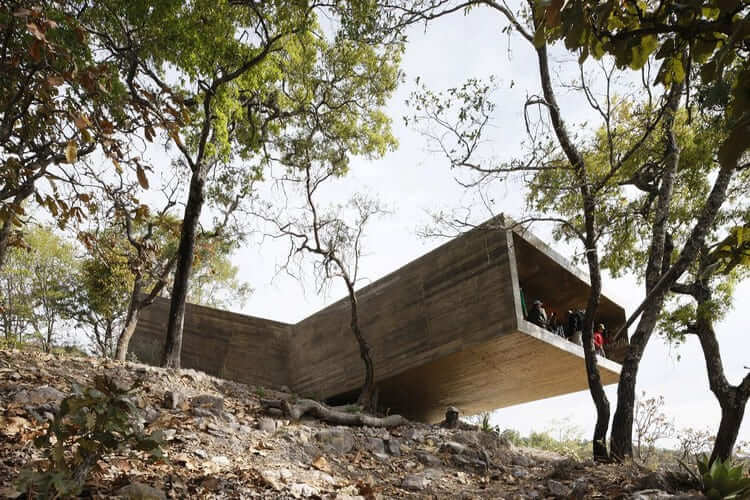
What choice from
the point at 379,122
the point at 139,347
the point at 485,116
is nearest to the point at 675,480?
the point at 485,116

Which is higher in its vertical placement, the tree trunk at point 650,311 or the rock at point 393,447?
the tree trunk at point 650,311

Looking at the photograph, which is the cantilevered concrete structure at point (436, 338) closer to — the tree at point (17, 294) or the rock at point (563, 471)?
the rock at point (563, 471)

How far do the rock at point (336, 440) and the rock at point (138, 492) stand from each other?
11.2ft

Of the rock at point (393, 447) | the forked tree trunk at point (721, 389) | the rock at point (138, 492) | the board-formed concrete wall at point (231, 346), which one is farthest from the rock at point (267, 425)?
the board-formed concrete wall at point (231, 346)

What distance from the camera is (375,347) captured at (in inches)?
456

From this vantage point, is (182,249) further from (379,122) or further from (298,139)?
(379,122)

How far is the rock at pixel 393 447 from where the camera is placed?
25.5 ft

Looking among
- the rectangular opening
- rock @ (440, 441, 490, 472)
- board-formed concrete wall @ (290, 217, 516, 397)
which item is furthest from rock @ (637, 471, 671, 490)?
the rectangular opening

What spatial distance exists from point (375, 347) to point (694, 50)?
1012 centimetres

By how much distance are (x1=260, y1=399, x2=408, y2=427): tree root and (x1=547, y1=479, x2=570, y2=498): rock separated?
359 cm

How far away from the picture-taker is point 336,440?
7395 millimetres

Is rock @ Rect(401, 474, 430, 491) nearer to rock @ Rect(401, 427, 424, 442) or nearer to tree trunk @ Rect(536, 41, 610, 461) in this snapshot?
rock @ Rect(401, 427, 424, 442)

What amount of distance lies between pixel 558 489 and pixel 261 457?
11.1 ft

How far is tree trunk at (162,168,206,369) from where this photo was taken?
964cm
